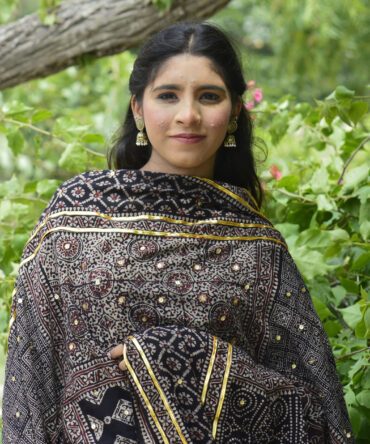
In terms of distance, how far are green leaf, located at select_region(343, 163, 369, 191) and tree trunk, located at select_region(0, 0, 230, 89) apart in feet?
4.21

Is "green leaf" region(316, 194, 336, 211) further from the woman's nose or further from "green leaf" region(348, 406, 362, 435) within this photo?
the woman's nose

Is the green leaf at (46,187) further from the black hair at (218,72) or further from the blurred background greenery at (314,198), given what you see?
the black hair at (218,72)

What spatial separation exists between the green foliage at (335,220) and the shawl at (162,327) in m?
0.26

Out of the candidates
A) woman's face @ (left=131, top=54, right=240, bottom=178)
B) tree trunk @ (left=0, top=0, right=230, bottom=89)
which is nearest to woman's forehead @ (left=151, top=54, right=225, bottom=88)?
woman's face @ (left=131, top=54, right=240, bottom=178)

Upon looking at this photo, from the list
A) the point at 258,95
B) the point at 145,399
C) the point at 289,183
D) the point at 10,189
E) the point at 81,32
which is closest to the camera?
the point at 145,399

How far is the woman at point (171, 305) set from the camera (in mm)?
1828

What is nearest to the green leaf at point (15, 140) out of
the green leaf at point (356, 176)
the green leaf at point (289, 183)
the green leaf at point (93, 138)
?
the green leaf at point (93, 138)

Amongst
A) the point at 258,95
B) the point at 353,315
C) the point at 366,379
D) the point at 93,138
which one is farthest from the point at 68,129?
the point at 366,379

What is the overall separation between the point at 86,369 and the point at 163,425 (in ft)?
0.73

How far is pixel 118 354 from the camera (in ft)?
6.06

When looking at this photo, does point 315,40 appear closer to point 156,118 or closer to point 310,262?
point 310,262

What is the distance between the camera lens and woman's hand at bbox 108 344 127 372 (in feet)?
6.04

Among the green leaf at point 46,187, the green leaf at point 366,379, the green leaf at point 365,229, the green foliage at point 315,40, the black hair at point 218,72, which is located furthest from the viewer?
the green foliage at point 315,40

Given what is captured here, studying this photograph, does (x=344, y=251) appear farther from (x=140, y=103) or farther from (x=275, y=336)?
(x=140, y=103)
